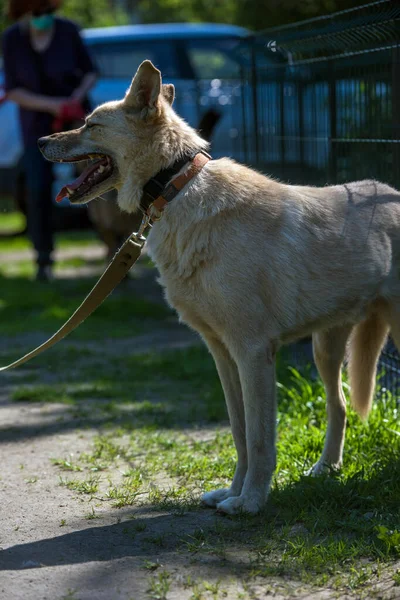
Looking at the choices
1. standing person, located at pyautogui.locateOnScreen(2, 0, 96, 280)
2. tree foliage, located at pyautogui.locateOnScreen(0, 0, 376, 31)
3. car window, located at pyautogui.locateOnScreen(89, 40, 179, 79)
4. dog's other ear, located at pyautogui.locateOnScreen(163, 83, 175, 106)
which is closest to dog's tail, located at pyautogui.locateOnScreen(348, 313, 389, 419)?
dog's other ear, located at pyautogui.locateOnScreen(163, 83, 175, 106)

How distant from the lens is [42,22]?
902 cm

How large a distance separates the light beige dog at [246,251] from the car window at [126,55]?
6.87 metres

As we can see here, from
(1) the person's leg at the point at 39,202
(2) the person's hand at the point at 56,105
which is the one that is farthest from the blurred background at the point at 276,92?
(2) the person's hand at the point at 56,105

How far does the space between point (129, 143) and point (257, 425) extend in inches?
54.3

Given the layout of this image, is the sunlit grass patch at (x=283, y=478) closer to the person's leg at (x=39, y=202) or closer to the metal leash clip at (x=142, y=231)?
the metal leash clip at (x=142, y=231)

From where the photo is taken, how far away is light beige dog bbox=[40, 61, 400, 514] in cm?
377

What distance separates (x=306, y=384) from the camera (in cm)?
540

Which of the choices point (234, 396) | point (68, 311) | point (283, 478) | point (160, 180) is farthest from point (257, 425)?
point (68, 311)

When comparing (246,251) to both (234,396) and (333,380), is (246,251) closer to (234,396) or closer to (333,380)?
(234,396)

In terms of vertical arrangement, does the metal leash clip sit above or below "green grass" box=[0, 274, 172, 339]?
above

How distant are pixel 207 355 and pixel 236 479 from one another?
2.96 m

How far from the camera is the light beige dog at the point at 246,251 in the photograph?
377 cm

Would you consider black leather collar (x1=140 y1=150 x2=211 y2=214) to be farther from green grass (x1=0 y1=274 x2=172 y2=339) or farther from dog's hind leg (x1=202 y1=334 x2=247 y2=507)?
green grass (x1=0 y1=274 x2=172 y2=339)

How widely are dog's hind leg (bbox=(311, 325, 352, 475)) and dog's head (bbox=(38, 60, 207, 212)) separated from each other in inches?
46.2
